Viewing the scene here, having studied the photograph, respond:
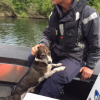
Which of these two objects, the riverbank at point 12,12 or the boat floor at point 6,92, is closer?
the boat floor at point 6,92

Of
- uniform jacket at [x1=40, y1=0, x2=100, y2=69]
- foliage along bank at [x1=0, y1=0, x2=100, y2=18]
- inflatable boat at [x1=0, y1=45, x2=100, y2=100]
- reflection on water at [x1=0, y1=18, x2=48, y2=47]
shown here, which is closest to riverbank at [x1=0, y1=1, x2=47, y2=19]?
foliage along bank at [x1=0, y1=0, x2=100, y2=18]

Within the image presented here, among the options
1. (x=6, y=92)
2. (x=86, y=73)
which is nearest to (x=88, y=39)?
(x=86, y=73)

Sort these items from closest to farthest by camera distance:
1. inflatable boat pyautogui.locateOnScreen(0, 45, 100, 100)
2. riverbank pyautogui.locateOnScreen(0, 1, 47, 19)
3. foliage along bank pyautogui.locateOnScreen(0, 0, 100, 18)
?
inflatable boat pyautogui.locateOnScreen(0, 45, 100, 100)
riverbank pyautogui.locateOnScreen(0, 1, 47, 19)
foliage along bank pyautogui.locateOnScreen(0, 0, 100, 18)

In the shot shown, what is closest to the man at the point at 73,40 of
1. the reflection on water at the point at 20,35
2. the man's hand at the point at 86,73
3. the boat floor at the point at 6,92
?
the man's hand at the point at 86,73

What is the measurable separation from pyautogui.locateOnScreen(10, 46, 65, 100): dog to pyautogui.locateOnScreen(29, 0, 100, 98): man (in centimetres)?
34

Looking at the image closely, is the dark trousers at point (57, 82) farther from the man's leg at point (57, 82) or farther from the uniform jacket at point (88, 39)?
the uniform jacket at point (88, 39)

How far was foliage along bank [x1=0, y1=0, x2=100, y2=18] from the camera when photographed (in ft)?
140

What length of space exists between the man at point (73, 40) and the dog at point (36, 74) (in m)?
0.34

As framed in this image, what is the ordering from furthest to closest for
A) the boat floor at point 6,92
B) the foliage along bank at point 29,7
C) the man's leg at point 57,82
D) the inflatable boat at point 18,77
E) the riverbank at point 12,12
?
the foliage along bank at point 29,7, the riverbank at point 12,12, the boat floor at point 6,92, the inflatable boat at point 18,77, the man's leg at point 57,82

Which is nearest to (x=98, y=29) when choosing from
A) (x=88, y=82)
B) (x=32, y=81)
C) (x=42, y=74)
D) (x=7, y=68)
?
(x=88, y=82)

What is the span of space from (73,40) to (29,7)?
52.8m

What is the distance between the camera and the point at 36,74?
294 cm

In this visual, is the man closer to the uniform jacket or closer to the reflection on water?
the uniform jacket

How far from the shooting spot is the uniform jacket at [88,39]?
2.27 m
